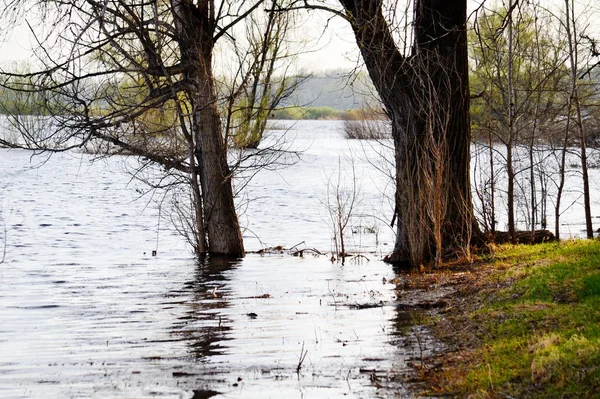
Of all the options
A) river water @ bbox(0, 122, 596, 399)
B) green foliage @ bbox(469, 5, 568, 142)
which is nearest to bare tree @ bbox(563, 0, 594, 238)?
green foliage @ bbox(469, 5, 568, 142)

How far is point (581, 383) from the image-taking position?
5598 millimetres

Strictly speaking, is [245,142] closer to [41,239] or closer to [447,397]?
[41,239]

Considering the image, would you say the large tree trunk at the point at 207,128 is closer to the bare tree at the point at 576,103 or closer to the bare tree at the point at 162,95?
the bare tree at the point at 162,95

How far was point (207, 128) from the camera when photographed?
15.9 meters

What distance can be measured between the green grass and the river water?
0.65 meters

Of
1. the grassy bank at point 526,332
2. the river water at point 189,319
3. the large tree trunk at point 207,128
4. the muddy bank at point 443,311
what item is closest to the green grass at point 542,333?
the grassy bank at point 526,332

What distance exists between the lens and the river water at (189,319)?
682 cm

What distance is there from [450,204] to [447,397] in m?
7.66

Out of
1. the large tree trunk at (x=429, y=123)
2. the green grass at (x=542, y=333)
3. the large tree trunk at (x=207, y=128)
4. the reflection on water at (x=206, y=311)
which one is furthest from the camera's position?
the large tree trunk at (x=207, y=128)

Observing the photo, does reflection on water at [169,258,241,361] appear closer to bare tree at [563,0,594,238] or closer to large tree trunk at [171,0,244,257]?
large tree trunk at [171,0,244,257]

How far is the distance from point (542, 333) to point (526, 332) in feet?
0.76

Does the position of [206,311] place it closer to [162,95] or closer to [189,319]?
[189,319]

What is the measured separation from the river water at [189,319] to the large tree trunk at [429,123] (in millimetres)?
677

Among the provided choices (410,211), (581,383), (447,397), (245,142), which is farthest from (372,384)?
(245,142)
